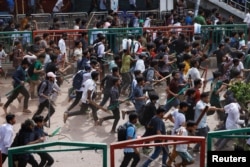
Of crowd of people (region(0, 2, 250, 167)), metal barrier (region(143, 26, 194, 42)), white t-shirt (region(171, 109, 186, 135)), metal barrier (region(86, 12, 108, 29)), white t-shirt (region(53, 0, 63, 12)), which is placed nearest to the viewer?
crowd of people (region(0, 2, 250, 167))

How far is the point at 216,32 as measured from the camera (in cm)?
1730

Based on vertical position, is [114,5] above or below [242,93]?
above

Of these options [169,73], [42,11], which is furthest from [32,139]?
[42,11]

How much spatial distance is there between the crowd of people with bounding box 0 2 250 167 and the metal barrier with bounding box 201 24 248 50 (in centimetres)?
19

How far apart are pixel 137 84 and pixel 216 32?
5597 millimetres

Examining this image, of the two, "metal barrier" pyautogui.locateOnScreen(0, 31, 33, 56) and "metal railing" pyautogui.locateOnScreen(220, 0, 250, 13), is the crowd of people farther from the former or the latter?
"metal railing" pyautogui.locateOnScreen(220, 0, 250, 13)

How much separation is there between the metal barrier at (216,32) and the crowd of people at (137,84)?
19 centimetres

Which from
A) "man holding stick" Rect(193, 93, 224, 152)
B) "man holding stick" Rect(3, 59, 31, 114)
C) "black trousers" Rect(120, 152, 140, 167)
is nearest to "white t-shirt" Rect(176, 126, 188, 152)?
"black trousers" Rect(120, 152, 140, 167)

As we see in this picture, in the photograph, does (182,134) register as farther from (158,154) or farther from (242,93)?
(242,93)

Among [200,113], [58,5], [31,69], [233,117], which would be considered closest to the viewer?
[233,117]

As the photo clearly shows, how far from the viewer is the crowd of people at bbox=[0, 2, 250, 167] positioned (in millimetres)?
10070

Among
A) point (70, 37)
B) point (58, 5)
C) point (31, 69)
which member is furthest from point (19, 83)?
point (58, 5)

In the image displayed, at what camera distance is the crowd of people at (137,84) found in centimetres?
1007

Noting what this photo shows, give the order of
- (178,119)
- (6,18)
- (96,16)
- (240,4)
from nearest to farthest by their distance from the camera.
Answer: (178,119) < (6,18) < (96,16) < (240,4)
